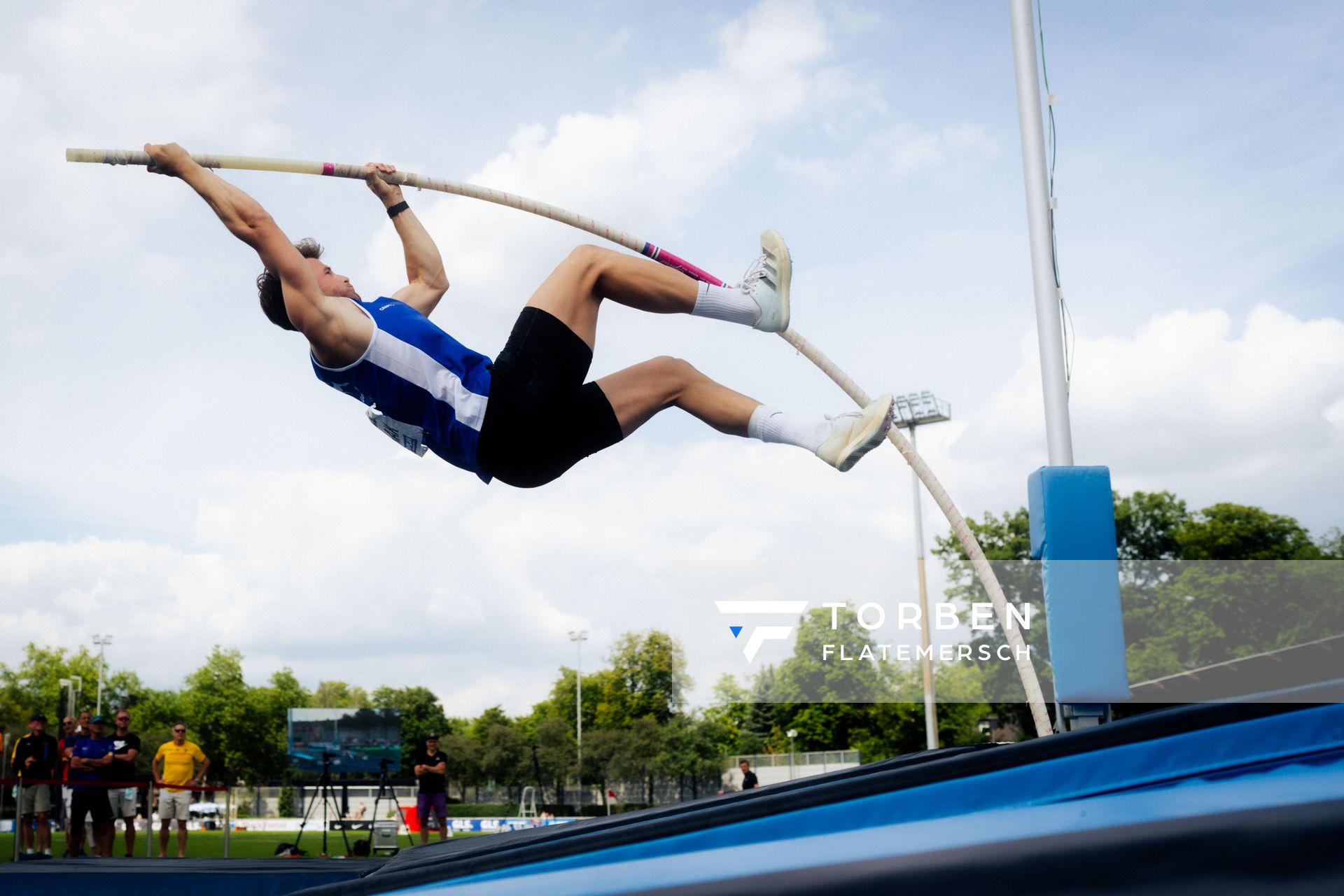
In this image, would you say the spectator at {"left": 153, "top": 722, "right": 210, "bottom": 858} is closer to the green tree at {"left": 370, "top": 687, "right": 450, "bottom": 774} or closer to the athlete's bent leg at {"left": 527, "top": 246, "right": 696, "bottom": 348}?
the athlete's bent leg at {"left": 527, "top": 246, "right": 696, "bottom": 348}

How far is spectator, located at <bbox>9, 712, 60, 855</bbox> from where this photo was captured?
7.64 m

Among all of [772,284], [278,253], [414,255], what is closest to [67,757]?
[414,255]

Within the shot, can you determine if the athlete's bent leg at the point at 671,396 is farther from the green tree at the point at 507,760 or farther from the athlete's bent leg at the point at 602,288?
the green tree at the point at 507,760

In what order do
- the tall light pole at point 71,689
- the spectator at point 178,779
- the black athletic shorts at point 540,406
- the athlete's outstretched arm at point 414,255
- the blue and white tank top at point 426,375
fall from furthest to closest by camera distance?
1. the tall light pole at point 71,689
2. the spectator at point 178,779
3. the athlete's outstretched arm at point 414,255
4. the blue and white tank top at point 426,375
5. the black athletic shorts at point 540,406

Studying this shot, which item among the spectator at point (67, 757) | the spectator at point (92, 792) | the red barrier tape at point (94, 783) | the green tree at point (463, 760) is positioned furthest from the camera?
the green tree at point (463, 760)

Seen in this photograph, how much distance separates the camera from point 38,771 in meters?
7.82

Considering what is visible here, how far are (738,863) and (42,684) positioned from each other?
166ft

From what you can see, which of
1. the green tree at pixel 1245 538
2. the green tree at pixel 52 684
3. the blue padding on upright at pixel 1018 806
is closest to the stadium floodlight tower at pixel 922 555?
the green tree at pixel 1245 538

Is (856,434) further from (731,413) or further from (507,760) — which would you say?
(507,760)

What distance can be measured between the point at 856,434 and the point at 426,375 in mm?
1299

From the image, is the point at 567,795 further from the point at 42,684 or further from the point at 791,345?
the point at 791,345

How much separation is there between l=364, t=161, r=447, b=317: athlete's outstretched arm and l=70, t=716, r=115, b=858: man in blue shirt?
207 inches

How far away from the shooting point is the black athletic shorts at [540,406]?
2.93m

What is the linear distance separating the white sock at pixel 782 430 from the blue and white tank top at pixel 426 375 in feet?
2.72
